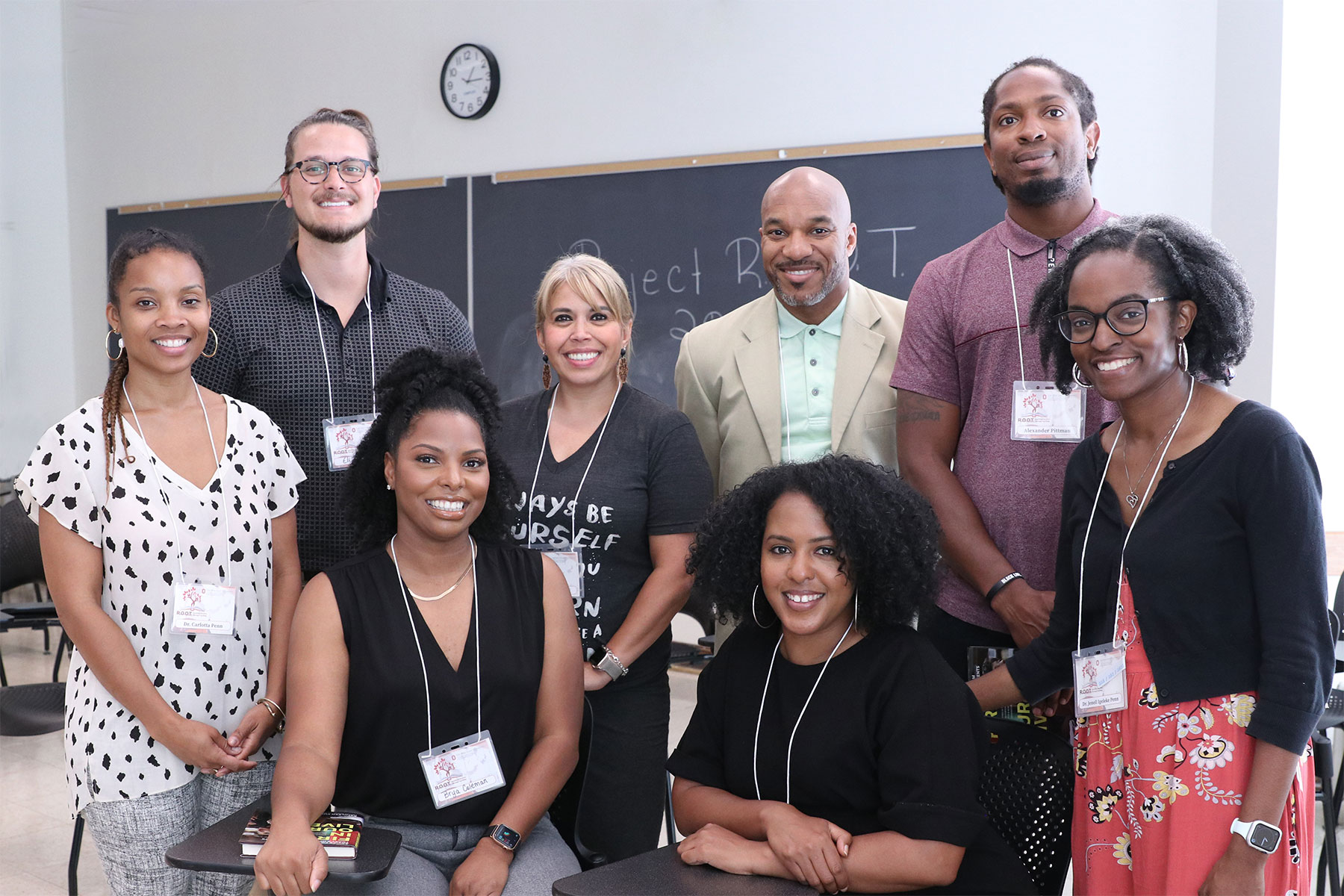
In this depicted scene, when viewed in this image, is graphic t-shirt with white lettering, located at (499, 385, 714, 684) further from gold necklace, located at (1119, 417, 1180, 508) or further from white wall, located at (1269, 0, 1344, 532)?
white wall, located at (1269, 0, 1344, 532)

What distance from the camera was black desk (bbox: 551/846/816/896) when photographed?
148cm

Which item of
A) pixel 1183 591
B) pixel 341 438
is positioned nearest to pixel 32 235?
pixel 341 438

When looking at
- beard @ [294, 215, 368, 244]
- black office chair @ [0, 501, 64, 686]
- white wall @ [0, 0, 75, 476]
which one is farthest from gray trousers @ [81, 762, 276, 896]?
white wall @ [0, 0, 75, 476]

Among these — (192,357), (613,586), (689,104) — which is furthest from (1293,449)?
(689,104)

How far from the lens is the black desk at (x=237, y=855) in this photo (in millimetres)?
1532

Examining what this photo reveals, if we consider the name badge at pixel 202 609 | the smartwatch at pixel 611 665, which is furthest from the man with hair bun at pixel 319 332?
the smartwatch at pixel 611 665

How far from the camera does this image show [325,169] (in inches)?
99.3

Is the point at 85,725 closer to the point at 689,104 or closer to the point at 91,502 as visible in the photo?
the point at 91,502

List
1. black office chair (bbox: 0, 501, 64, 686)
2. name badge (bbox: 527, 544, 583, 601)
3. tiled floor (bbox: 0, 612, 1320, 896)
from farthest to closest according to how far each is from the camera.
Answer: black office chair (bbox: 0, 501, 64, 686)
tiled floor (bbox: 0, 612, 1320, 896)
name badge (bbox: 527, 544, 583, 601)

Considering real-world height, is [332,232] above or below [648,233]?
below

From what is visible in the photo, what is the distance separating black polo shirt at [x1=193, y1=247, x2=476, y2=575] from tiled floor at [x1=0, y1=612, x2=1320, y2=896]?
1.83 m

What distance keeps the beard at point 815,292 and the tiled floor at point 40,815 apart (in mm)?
2050

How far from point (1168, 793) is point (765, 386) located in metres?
1.27

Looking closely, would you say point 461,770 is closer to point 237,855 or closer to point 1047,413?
point 237,855
